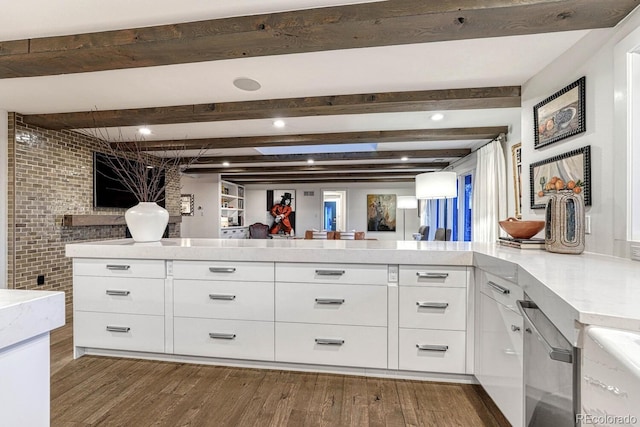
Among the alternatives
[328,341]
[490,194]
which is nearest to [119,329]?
[328,341]

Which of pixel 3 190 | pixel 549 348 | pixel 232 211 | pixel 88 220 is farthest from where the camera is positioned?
pixel 232 211

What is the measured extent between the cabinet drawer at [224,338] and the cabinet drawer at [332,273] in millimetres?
393

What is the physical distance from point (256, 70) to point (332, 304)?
6.36ft

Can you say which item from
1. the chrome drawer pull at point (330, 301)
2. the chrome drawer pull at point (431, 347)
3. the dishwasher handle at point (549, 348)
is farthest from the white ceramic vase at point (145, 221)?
the dishwasher handle at point (549, 348)

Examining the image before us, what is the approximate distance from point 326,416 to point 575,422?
1260 millimetres

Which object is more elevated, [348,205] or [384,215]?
[348,205]

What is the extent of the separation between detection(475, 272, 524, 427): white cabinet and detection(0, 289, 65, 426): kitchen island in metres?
1.69

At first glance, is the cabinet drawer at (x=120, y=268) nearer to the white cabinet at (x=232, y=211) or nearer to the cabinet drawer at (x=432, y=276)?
the cabinet drawer at (x=432, y=276)

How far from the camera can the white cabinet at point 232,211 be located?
29.4ft

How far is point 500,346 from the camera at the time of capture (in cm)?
166

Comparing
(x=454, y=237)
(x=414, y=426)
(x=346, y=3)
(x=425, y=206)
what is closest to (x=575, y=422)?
(x=414, y=426)

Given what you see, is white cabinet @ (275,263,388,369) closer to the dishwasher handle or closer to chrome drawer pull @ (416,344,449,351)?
chrome drawer pull @ (416,344,449,351)

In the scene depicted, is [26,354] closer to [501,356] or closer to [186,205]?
[501,356]

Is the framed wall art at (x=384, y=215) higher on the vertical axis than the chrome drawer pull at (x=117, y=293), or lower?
higher
